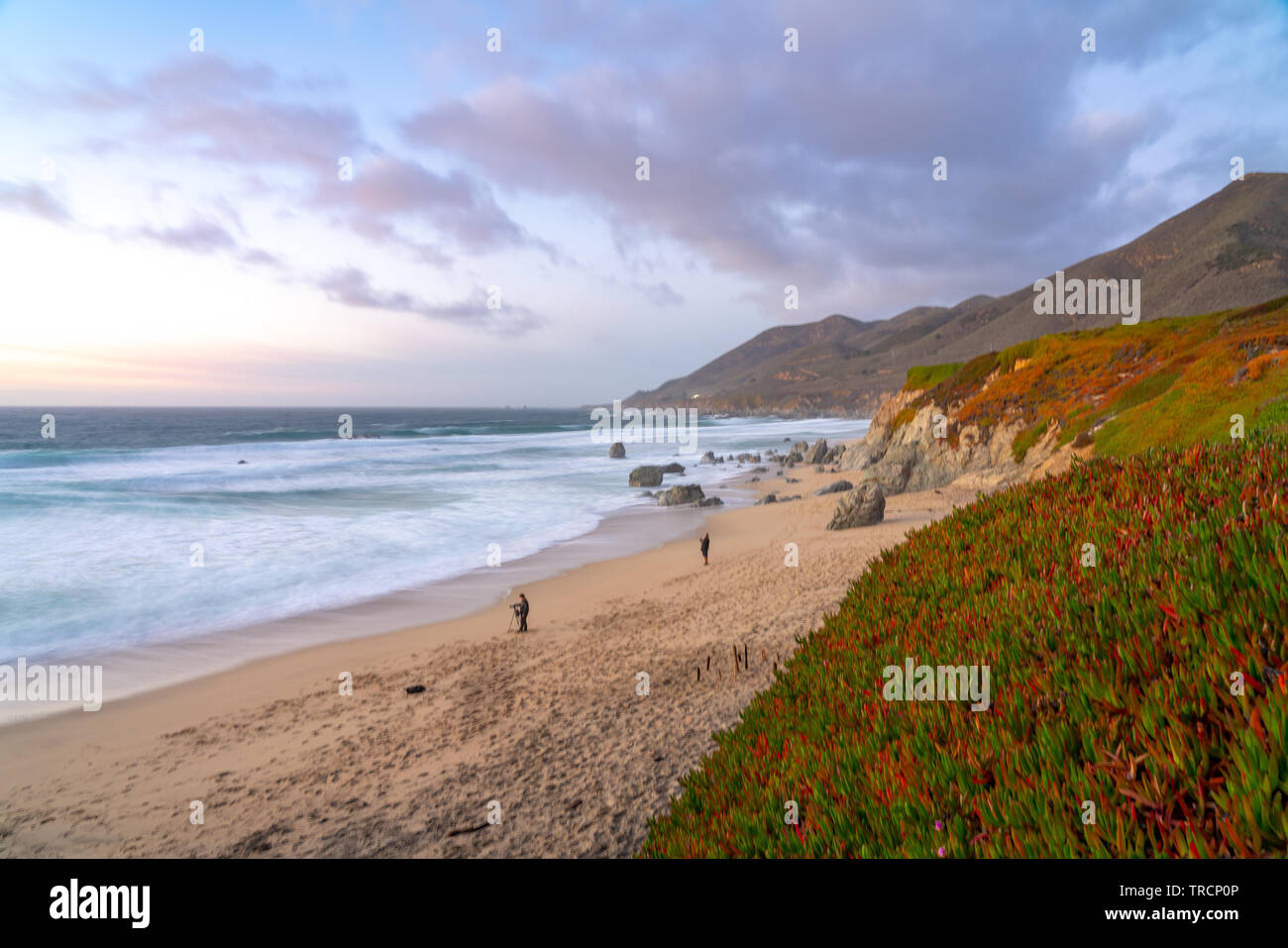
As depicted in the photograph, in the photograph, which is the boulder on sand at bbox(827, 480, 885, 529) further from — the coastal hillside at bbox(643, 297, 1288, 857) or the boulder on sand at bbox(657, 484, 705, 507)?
the coastal hillside at bbox(643, 297, 1288, 857)

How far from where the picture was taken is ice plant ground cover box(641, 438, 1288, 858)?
2242mm

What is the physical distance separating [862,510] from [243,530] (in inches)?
1244

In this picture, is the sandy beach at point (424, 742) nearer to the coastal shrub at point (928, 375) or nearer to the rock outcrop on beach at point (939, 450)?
the rock outcrop on beach at point (939, 450)

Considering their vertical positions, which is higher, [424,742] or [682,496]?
[682,496]

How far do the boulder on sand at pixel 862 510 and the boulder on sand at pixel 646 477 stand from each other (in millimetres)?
23011

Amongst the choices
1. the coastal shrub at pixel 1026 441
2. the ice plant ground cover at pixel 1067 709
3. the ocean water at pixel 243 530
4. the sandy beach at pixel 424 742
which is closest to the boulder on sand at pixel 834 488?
the coastal shrub at pixel 1026 441

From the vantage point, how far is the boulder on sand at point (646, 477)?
47.2 metres

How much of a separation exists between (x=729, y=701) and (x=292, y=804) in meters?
6.75

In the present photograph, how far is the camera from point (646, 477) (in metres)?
47.2

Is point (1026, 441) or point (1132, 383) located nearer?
point (1132, 383)

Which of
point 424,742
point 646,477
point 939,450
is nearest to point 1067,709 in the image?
point 424,742

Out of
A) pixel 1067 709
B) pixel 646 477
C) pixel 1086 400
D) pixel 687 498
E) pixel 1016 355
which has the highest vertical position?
pixel 1016 355

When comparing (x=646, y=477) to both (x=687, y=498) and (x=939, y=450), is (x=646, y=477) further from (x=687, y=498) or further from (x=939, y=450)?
(x=939, y=450)
